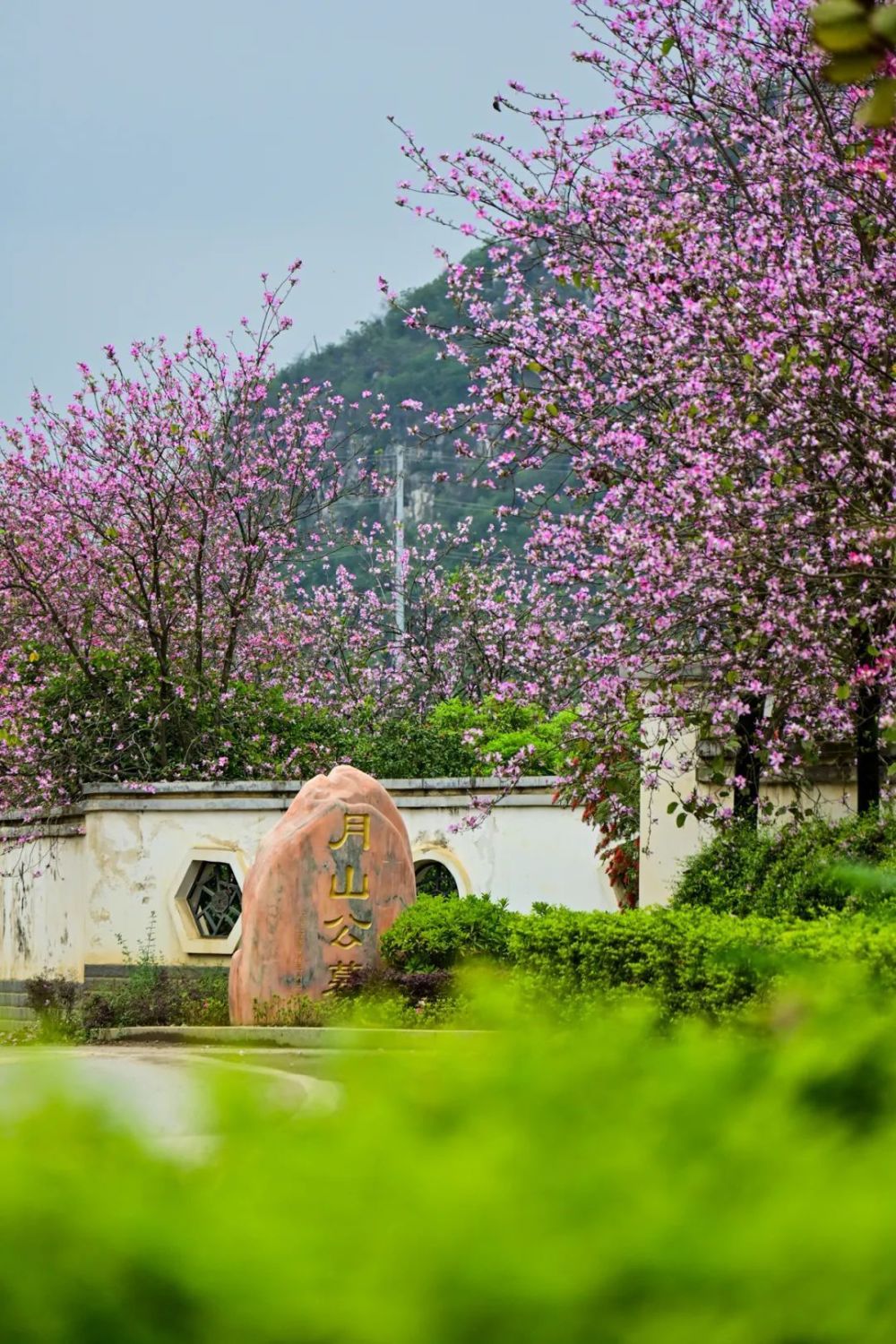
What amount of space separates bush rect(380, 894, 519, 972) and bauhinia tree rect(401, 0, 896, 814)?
239 centimetres

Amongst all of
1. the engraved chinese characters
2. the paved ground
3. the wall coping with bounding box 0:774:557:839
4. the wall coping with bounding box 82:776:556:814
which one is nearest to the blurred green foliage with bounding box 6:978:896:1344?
the paved ground

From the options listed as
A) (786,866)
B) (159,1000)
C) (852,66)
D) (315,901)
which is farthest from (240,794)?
(852,66)

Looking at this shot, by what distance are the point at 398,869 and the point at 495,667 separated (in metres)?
11.7

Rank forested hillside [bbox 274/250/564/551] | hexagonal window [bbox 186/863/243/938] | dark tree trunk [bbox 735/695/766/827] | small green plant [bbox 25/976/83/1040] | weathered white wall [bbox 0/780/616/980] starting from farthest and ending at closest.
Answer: forested hillside [bbox 274/250/564/551] < hexagonal window [bbox 186/863/243/938] < weathered white wall [bbox 0/780/616/980] < small green plant [bbox 25/976/83/1040] < dark tree trunk [bbox 735/695/766/827]

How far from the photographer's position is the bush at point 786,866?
1000 cm

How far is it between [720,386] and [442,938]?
20.4 ft

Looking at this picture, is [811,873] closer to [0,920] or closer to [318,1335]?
[318,1335]

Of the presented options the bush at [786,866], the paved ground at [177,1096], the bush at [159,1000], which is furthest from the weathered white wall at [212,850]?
the paved ground at [177,1096]

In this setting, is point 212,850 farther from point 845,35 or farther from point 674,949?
point 845,35

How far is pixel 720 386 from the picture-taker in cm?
1005

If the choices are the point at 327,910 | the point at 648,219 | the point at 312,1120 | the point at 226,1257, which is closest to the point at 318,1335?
the point at 226,1257

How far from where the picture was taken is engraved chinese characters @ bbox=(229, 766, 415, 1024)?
14.8 meters

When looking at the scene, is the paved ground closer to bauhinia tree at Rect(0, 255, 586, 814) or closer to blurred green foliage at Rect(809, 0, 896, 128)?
blurred green foliage at Rect(809, 0, 896, 128)

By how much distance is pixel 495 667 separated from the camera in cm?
2691
